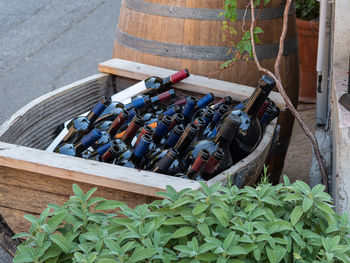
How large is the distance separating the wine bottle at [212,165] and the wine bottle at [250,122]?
0.90 feet

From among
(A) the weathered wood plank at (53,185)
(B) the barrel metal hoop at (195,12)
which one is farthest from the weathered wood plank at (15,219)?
(B) the barrel metal hoop at (195,12)

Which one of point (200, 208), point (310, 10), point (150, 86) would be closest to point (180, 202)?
point (200, 208)

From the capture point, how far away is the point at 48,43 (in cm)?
693

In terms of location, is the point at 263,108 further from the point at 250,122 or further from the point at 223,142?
the point at 223,142

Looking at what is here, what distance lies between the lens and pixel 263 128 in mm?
2348

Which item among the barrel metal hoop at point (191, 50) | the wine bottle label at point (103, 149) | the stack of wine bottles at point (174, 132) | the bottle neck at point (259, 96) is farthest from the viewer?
the barrel metal hoop at point (191, 50)

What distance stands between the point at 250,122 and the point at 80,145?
0.78 meters

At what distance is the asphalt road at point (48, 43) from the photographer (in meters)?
5.84

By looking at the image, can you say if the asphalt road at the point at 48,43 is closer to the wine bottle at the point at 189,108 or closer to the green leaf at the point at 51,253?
the wine bottle at the point at 189,108

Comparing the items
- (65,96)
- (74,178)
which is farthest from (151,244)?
(65,96)

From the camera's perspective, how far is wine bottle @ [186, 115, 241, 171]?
1.98m

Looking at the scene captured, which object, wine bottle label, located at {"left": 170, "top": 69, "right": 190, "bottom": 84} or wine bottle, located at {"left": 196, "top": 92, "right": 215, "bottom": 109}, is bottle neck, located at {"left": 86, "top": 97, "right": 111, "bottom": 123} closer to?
wine bottle label, located at {"left": 170, "top": 69, "right": 190, "bottom": 84}

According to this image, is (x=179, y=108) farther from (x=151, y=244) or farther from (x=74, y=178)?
(x=151, y=244)

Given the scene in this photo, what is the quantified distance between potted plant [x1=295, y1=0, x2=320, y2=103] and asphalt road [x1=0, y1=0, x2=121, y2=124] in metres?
2.41
